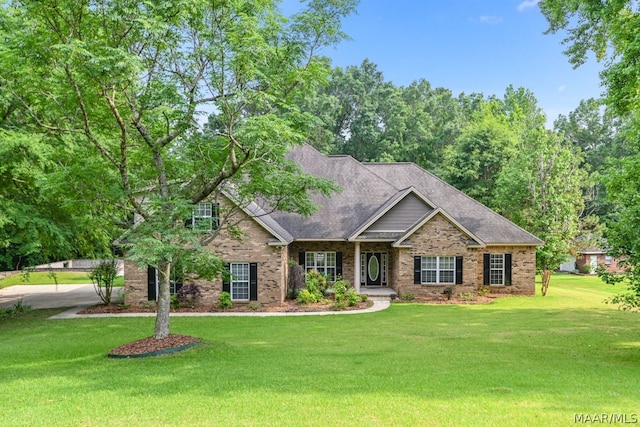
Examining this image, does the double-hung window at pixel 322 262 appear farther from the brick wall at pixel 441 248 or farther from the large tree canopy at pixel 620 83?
the large tree canopy at pixel 620 83

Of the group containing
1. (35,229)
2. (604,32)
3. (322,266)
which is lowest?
(322,266)

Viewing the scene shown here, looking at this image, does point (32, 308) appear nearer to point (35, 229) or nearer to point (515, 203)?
point (35, 229)

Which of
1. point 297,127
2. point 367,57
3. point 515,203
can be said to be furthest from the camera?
point 367,57

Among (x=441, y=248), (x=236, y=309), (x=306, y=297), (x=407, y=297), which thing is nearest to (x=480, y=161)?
(x=441, y=248)

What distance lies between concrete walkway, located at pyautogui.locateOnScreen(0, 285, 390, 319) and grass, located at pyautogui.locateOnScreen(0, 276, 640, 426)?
1.63 metres

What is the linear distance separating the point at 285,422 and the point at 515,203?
23621 millimetres

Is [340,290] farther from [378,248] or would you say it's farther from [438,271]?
[438,271]

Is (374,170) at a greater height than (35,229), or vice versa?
(374,170)

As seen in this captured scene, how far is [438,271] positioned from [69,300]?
18606 mm

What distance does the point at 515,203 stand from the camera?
85.5 feet

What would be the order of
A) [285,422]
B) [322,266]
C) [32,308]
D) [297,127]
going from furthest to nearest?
[322,266], [32,308], [297,127], [285,422]

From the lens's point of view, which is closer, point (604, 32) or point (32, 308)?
point (604, 32)

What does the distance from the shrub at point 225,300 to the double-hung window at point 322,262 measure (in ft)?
16.9

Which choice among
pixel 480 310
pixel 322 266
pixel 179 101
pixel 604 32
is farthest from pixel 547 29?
pixel 179 101
